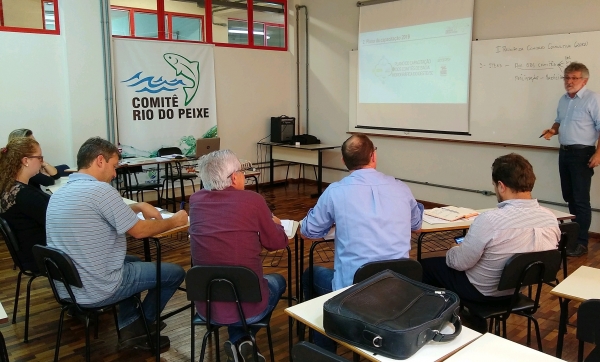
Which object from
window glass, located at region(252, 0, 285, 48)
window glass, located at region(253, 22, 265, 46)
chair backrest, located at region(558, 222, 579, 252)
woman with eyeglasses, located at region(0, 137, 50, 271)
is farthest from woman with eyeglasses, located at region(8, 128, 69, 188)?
window glass, located at region(252, 0, 285, 48)

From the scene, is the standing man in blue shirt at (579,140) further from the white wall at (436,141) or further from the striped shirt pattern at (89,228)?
the striped shirt pattern at (89,228)

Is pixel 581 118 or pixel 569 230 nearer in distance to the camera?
pixel 569 230

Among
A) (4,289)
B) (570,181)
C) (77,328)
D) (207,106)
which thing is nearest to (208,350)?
(77,328)

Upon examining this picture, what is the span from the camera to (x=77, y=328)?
3.19 metres

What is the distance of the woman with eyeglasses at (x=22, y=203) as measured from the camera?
114 inches

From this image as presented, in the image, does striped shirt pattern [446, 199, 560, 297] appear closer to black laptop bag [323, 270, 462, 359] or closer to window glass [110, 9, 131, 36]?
black laptop bag [323, 270, 462, 359]

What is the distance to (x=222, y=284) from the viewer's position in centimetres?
218

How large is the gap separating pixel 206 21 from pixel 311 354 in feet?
21.4

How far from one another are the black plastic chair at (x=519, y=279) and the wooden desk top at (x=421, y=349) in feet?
2.38

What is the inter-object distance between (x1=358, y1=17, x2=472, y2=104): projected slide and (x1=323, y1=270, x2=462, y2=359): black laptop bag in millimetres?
4662

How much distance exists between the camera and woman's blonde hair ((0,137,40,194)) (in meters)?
2.95

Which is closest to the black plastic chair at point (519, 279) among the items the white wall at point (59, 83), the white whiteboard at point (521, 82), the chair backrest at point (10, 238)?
the chair backrest at point (10, 238)

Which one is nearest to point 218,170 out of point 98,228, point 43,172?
point 98,228

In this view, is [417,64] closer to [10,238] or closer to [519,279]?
[519,279]
